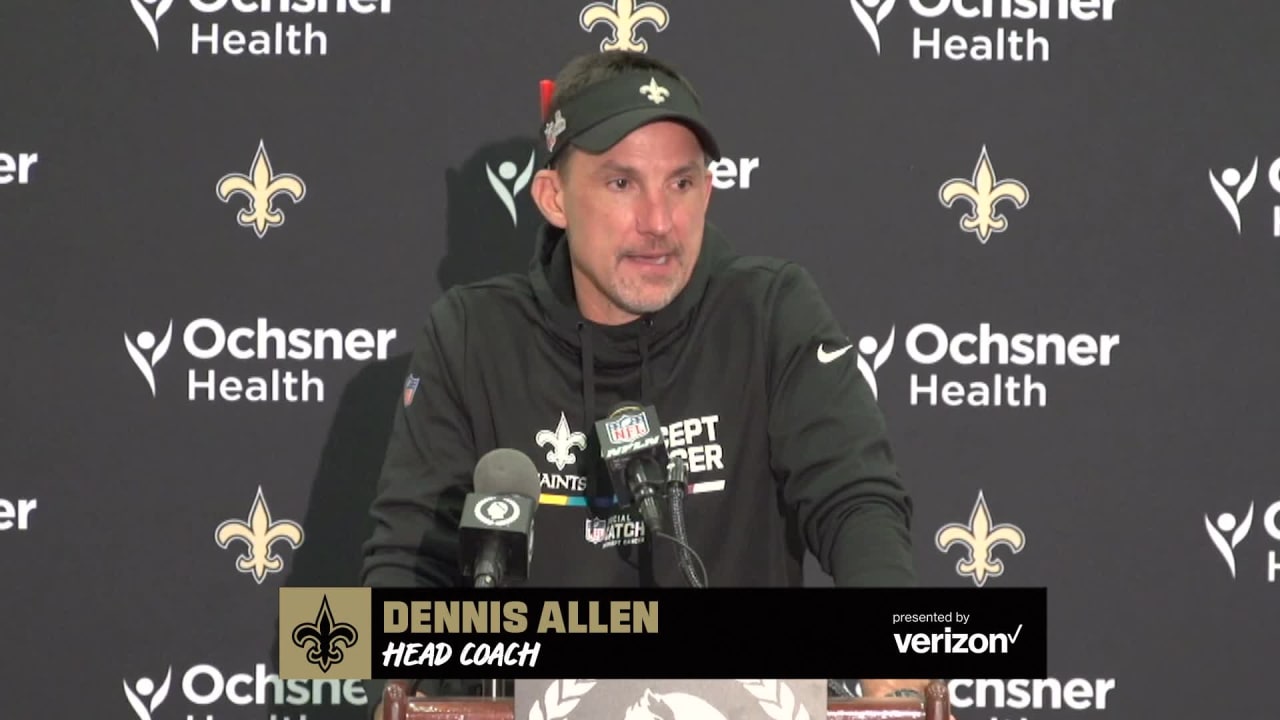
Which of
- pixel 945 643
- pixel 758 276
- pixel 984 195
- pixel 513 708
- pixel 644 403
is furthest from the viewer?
pixel 984 195

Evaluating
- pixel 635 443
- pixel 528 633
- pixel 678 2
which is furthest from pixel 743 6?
pixel 528 633

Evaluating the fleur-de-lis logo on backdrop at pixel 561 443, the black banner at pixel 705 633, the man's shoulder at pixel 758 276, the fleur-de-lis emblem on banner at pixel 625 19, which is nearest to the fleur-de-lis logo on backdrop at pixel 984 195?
the fleur-de-lis emblem on banner at pixel 625 19

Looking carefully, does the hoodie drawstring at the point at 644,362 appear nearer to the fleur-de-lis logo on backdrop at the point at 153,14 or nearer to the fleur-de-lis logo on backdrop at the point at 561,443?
the fleur-de-lis logo on backdrop at the point at 561,443

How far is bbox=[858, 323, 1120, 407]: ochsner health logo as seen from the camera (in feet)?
11.5

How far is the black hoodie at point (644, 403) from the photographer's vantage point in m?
2.49

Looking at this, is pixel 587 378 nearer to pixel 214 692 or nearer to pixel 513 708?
pixel 513 708

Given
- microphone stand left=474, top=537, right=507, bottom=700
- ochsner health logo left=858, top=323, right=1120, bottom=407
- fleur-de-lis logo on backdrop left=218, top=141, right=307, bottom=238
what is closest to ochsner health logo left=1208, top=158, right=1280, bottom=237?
ochsner health logo left=858, top=323, right=1120, bottom=407

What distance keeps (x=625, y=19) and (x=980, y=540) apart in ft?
4.67

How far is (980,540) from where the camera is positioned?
3.52 meters

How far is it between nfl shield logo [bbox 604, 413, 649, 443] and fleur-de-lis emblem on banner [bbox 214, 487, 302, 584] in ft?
5.52

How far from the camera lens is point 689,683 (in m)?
1.67

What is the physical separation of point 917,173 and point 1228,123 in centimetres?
71

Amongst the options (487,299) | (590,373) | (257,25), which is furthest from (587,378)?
(257,25)

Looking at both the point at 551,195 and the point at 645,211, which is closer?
the point at 645,211
